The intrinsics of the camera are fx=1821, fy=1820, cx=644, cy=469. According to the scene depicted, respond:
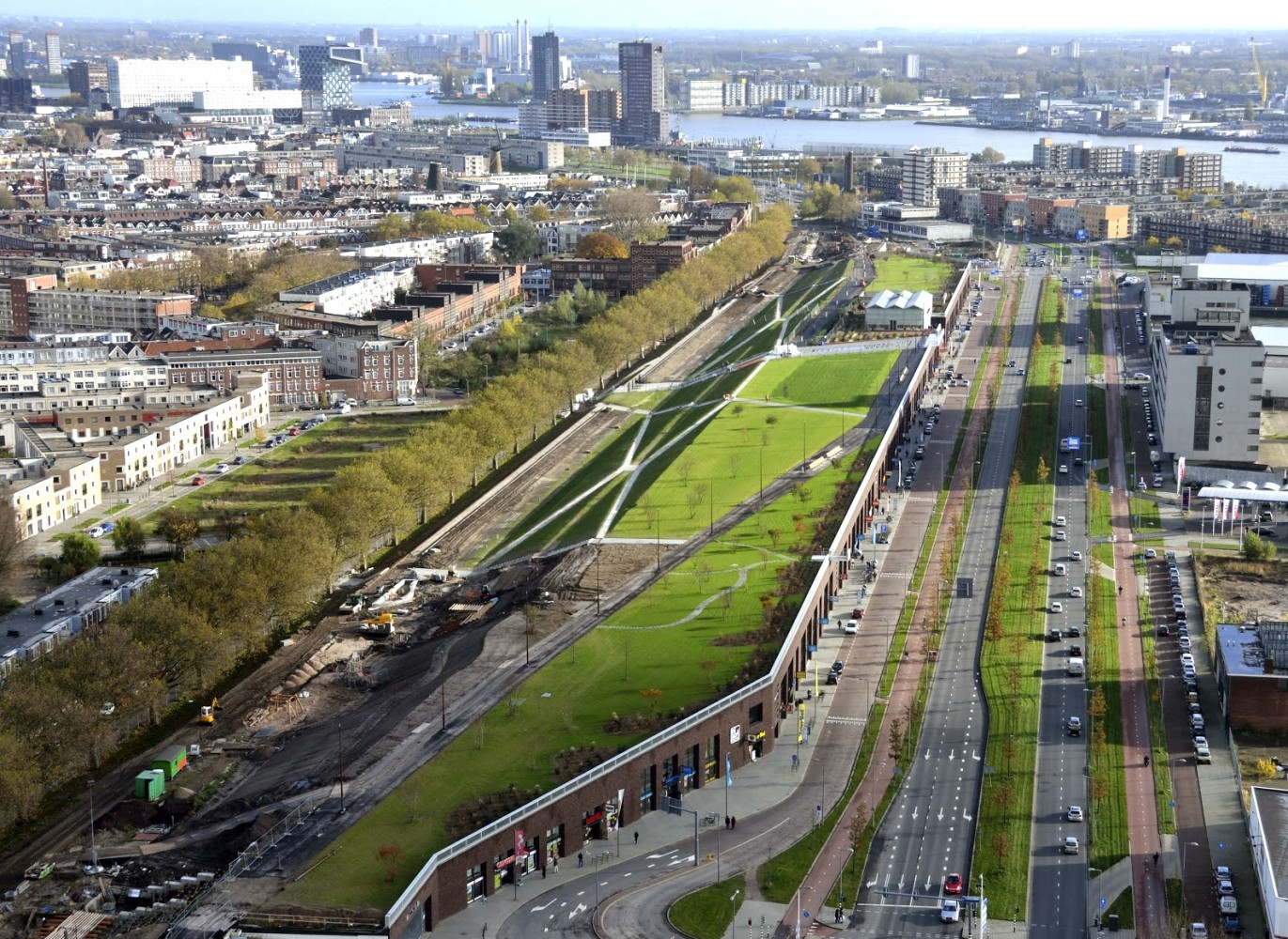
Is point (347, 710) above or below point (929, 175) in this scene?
below

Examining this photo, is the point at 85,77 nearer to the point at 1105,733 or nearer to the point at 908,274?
the point at 908,274

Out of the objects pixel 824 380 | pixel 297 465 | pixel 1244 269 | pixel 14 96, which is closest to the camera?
pixel 297 465

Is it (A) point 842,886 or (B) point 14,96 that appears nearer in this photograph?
(A) point 842,886

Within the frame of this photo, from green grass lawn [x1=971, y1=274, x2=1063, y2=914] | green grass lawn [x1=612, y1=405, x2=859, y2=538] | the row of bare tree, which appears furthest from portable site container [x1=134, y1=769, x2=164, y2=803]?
green grass lawn [x1=612, y1=405, x2=859, y2=538]

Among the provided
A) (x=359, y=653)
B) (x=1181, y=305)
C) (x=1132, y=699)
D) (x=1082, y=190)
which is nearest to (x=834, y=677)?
(x=1132, y=699)

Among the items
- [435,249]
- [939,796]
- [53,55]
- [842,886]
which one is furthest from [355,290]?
[53,55]

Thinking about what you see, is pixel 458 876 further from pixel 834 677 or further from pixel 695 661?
pixel 834 677
